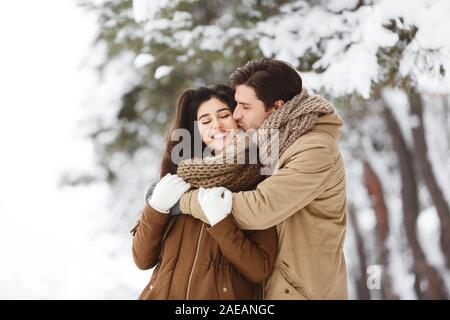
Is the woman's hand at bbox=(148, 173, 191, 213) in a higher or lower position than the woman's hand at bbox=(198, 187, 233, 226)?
higher

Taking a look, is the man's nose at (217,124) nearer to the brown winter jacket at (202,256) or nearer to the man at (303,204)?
the man at (303,204)

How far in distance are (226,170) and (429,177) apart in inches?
236

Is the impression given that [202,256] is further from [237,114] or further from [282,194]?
[237,114]

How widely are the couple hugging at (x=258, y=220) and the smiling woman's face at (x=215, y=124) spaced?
97mm

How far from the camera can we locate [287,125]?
2.70 meters

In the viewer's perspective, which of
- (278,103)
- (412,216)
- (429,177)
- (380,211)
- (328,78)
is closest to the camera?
(278,103)

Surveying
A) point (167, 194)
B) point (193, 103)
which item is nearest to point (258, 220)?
point (167, 194)

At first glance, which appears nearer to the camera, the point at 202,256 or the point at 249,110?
the point at 202,256

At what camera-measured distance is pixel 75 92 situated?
9.35m

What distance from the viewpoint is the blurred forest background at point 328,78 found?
3928 mm

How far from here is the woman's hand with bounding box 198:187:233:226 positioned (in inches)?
97.3

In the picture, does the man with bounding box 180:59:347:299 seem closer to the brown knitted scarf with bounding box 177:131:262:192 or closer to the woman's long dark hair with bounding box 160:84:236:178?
the brown knitted scarf with bounding box 177:131:262:192

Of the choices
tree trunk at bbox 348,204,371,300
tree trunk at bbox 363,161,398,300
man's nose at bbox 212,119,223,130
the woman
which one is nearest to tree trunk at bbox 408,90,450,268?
tree trunk at bbox 363,161,398,300

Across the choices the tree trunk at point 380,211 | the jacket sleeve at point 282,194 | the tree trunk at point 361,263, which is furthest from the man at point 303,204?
the tree trunk at point 361,263
